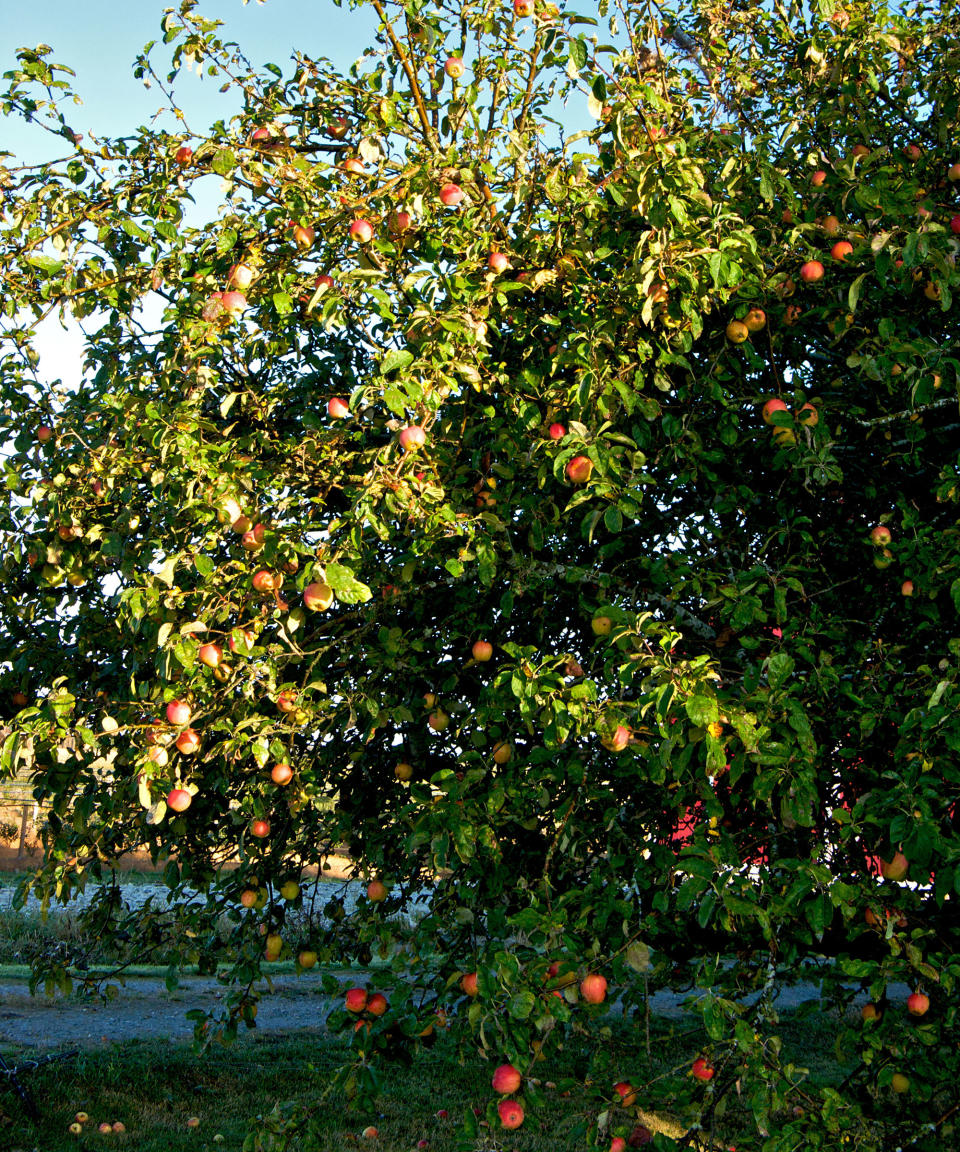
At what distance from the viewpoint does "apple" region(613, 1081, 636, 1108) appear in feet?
8.24

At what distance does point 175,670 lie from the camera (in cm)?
298

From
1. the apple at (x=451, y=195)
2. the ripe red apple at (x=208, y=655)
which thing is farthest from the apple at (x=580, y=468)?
the ripe red apple at (x=208, y=655)

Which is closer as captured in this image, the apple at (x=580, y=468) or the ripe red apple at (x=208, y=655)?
the apple at (x=580, y=468)

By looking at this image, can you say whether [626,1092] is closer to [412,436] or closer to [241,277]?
[412,436]

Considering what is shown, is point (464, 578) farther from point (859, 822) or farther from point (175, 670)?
point (859, 822)

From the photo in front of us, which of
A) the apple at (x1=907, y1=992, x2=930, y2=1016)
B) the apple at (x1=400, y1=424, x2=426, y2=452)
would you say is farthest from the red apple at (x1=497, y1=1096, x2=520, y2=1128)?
the apple at (x1=400, y1=424, x2=426, y2=452)

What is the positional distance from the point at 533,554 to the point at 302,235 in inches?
51.0

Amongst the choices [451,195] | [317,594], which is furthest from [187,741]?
[451,195]

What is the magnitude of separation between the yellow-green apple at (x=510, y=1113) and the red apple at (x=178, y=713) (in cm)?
138

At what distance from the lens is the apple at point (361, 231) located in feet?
10.0

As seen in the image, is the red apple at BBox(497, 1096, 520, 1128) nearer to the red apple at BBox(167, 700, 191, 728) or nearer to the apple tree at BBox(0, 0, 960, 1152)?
the apple tree at BBox(0, 0, 960, 1152)

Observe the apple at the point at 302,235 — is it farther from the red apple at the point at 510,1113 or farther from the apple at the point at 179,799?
the red apple at the point at 510,1113

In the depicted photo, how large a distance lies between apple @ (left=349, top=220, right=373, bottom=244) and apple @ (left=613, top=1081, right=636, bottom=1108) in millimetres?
2551

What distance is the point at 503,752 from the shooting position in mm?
3082
